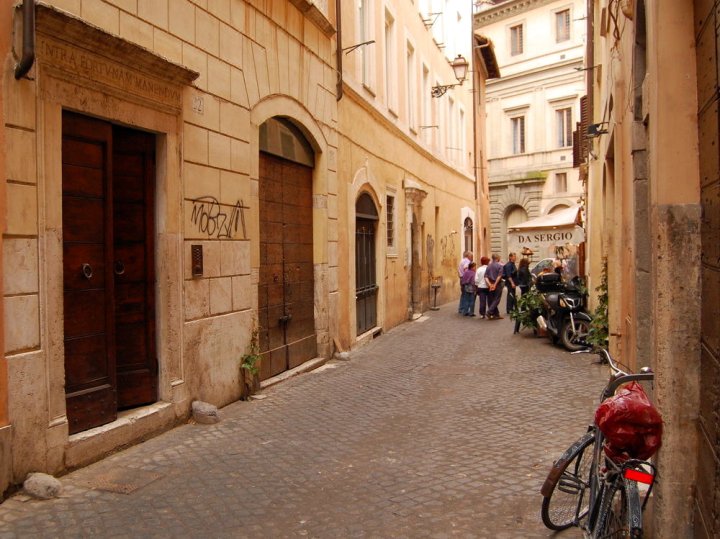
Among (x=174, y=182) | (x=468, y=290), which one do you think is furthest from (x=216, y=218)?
(x=468, y=290)

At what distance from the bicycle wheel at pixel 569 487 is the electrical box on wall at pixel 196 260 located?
13.0 feet

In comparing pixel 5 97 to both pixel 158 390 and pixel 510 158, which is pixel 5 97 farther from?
pixel 510 158

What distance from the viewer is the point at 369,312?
41.4 feet

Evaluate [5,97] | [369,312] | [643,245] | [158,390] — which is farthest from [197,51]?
[369,312]

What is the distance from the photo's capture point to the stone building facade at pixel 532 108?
1358 inches

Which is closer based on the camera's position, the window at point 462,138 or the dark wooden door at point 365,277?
the dark wooden door at point 365,277

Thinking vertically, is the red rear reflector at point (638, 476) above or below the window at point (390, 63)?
below

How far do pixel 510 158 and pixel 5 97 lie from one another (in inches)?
1352

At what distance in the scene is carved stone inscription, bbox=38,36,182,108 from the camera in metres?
4.71

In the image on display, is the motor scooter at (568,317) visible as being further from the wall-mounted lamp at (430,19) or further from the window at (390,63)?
the wall-mounted lamp at (430,19)

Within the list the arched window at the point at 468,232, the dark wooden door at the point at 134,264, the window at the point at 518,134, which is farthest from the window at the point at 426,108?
the window at the point at 518,134

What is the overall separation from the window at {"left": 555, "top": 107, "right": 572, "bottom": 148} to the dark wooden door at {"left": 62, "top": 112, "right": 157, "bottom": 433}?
31.6 m

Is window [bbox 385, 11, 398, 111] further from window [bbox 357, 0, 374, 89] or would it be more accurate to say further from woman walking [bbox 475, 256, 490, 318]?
woman walking [bbox 475, 256, 490, 318]

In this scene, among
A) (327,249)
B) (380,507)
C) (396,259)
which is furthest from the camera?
(396,259)
